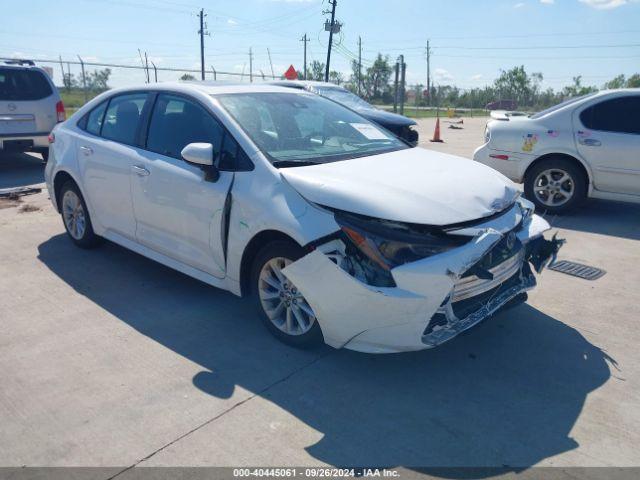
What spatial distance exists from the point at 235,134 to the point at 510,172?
196 inches

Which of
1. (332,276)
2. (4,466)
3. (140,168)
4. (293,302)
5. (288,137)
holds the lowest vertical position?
(4,466)

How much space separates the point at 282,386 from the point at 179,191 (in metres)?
1.68

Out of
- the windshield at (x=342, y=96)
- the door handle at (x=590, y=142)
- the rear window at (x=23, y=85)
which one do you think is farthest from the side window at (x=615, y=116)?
the rear window at (x=23, y=85)

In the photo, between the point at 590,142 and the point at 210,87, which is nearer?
the point at 210,87

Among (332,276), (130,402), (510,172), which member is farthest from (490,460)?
(510,172)

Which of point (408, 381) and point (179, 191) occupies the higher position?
point (179, 191)

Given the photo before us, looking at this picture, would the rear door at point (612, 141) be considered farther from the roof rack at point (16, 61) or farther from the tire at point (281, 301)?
the roof rack at point (16, 61)

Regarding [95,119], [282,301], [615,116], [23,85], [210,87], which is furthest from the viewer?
[23,85]

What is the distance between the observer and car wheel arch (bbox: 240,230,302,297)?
3498 millimetres

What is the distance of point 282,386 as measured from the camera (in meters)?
3.26

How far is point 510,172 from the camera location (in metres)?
7.61

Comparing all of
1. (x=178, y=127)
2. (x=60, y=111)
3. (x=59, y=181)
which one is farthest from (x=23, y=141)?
(x=178, y=127)

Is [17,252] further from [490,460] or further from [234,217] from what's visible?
[490,460]

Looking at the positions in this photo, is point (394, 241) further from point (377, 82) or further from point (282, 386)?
point (377, 82)
